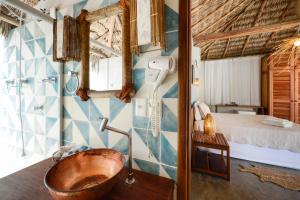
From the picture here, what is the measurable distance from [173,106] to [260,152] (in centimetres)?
238

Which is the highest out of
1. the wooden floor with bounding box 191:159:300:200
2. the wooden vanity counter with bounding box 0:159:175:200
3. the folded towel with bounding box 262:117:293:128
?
the folded towel with bounding box 262:117:293:128

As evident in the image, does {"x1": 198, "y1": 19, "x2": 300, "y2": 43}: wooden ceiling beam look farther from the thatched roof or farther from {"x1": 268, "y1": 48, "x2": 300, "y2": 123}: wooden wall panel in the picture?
{"x1": 268, "y1": 48, "x2": 300, "y2": 123}: wooden wall panel

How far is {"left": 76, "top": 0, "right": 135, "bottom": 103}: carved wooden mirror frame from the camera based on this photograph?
85 centimetres

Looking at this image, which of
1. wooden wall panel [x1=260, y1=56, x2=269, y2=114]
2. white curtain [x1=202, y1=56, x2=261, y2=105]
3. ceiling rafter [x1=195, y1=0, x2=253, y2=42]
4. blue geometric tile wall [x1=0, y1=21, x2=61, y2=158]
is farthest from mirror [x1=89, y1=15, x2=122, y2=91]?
wooden wall panel [x1=260, y1=56, x2=269, y2=114]

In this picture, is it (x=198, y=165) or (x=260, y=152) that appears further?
(x=260, y=152)

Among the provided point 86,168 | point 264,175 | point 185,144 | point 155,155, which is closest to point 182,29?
point 185,144

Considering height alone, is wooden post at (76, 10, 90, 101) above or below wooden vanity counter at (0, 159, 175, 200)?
above

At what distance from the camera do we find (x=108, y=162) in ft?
2.64

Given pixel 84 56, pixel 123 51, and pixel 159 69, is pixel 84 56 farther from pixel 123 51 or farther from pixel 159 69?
pixel 159 69

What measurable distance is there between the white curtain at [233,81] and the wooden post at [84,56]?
470cm

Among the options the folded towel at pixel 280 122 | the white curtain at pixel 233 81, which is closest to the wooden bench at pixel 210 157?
the folded towel at pixel 280 122

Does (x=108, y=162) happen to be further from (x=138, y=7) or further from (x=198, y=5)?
(x=198, y=5)

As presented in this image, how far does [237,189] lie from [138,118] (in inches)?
66.7

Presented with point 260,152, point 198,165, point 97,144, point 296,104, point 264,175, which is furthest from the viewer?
point 296,104
